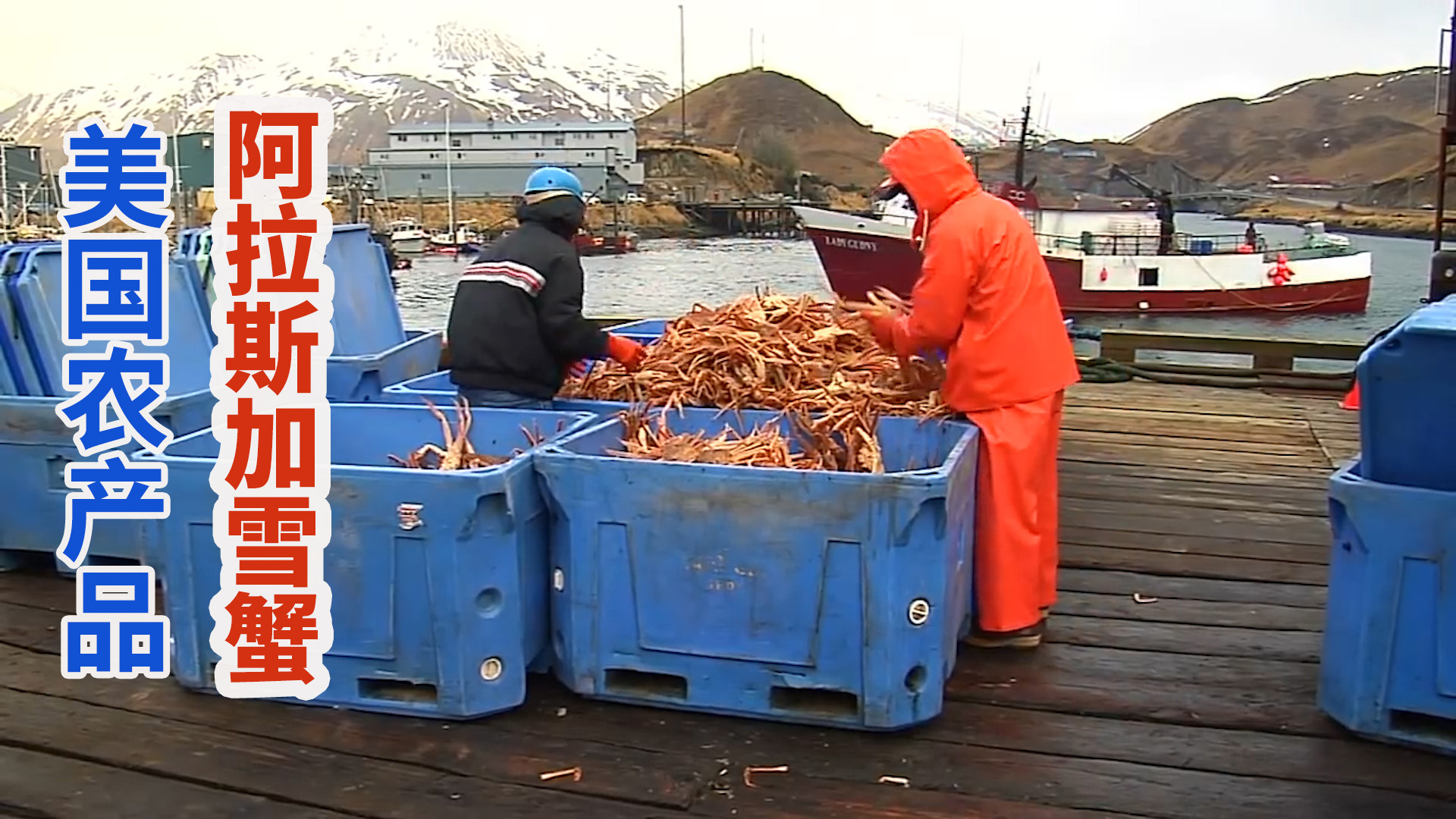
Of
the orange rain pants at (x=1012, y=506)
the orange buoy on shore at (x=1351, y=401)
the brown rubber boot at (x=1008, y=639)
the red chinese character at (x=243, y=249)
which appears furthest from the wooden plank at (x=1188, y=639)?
the orange buoy on shore at (x=1351, y=401)

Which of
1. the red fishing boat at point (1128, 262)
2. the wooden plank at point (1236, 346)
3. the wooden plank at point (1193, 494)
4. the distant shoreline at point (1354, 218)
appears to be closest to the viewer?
the wooden plank at point (1193, 494)

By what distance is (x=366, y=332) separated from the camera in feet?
18.9

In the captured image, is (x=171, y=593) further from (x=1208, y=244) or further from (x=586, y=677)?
(x=1208, y=244)

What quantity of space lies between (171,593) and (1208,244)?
32.2 meters

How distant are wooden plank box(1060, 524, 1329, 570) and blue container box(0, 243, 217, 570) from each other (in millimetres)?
3620

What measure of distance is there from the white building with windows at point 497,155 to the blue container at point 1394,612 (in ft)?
261

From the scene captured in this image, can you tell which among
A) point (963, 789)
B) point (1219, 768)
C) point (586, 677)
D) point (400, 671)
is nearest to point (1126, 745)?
point (1219, 768)

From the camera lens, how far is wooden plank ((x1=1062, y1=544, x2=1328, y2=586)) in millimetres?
4615

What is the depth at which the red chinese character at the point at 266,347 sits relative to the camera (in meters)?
3.29

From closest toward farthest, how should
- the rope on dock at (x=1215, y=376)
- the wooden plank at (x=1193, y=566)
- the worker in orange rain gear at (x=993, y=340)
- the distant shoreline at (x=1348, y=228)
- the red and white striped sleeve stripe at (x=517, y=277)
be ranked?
the worker in orange rain gear at (x=993, y=340) → the red and white striped sleeve stripe at (x=517, y=277) → the wooden plank at (x=1193, y=566) → the rope on dock at (x=1215, y=376) → the distant shoreline at (x=1348, y=228)

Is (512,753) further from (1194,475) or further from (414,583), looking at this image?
(1194,475)

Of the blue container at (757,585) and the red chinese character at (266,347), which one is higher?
the red chinese character at (266,347)

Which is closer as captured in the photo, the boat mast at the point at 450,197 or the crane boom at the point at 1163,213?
the crane boom at the point at 1163,213

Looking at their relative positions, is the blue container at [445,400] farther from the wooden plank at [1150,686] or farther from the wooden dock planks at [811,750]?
the wooden plank at [1150,686]
